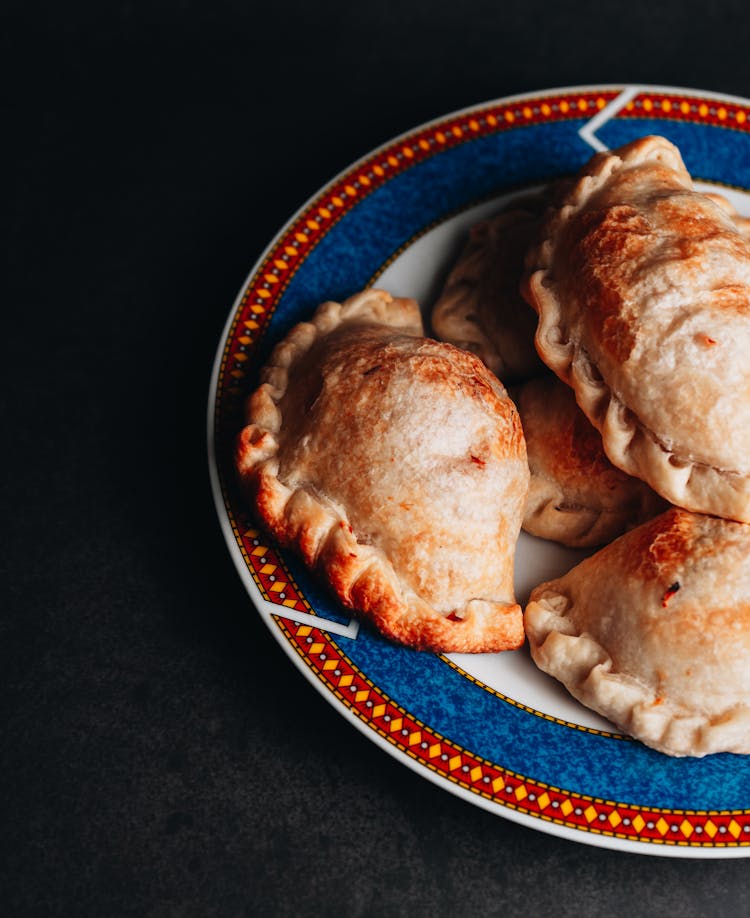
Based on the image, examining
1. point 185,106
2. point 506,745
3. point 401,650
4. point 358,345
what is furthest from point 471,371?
point 185,106

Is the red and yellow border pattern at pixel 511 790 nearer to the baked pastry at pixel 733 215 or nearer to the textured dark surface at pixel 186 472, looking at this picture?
the textured dark surface at pixel 186 472

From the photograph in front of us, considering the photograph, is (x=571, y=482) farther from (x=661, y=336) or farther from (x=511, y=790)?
(x=511, y=790)

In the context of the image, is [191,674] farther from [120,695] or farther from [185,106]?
[185,106]

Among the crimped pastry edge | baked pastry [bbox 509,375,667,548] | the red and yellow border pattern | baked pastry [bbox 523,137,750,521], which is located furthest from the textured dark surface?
baked pastry [bbox 523,137,750,521]

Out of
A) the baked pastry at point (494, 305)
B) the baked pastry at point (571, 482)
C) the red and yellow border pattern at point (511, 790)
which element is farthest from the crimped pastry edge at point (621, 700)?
the baked pastry at point (494, 305)

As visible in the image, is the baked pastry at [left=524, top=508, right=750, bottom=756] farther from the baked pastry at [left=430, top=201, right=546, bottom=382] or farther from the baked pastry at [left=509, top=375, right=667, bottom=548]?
the baked pastry at [left=430, top=201, right=546, bottom=382]
